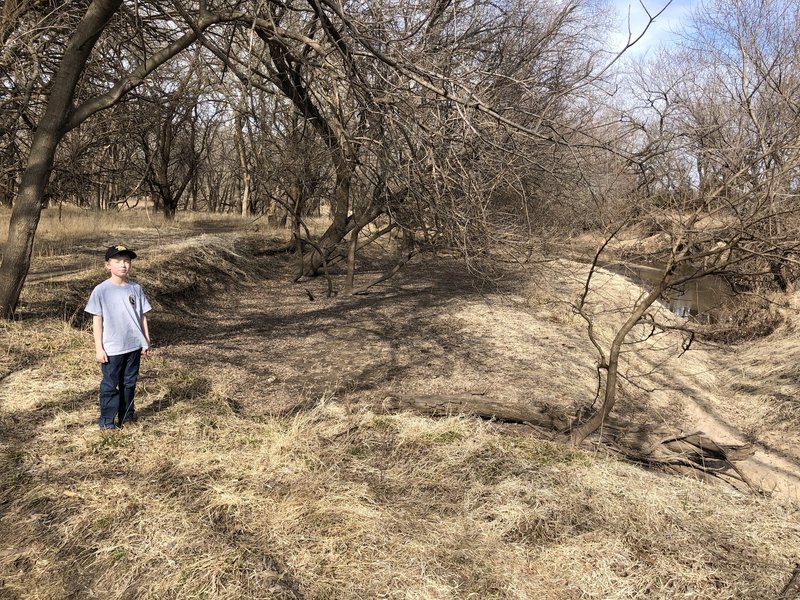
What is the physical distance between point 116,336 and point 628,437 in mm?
4687

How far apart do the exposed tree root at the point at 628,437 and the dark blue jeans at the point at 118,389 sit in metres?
2.23

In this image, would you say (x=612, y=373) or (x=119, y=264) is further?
(x=612, y=373)

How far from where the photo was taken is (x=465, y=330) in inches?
375

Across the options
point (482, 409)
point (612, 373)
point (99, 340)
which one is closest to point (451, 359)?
point (482, 409)

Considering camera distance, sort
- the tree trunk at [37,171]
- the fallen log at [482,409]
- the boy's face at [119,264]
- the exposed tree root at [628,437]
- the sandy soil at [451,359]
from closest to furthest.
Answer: the boy's face at [119,264]
the exposed tree root at [628,437]
the fallen log at [482,409]
the tree trunk at [37,171]
the sandy soil at [451,359]

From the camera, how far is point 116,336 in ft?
13.4

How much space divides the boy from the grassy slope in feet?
0.73

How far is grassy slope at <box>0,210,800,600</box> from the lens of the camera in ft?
9.04

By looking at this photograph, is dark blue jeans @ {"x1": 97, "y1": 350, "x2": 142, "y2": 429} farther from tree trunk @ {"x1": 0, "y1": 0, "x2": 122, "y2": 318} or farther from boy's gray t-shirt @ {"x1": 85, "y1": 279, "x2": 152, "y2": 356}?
tree trunk @ {"x1": 0, "y1": 0, "x2": 122, "y2": 318}

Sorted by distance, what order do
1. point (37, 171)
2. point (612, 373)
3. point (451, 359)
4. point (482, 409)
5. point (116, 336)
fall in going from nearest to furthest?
point (116, 336), point (612, 373), point (482, 409), point (37, 171), point (451, 359)

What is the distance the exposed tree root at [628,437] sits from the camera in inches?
199

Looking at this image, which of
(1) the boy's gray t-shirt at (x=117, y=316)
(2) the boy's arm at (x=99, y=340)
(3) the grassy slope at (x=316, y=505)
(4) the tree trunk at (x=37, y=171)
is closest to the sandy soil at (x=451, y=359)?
(3) the grassy slope at (x=316, y=505)

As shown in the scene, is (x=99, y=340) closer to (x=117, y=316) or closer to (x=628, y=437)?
(x=117, y=316)

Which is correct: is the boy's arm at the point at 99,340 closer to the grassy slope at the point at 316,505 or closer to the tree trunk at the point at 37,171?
the grassy slope at the point at 316,505
